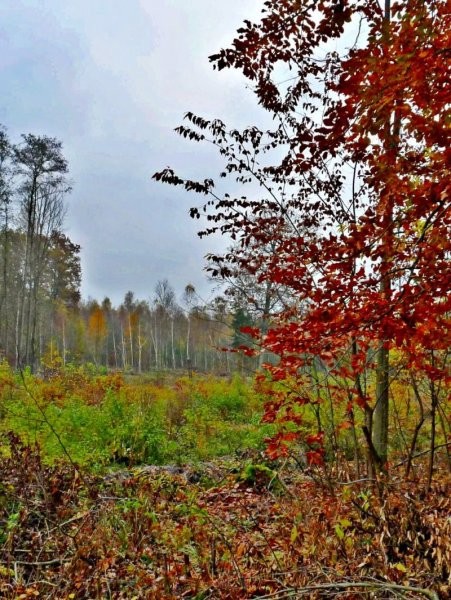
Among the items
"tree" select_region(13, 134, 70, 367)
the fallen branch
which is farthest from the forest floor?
"tree" select_region(13, 134, 70, 367)

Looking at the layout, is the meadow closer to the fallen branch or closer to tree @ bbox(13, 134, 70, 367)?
the fallen branch

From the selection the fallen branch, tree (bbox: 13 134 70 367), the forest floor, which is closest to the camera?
the fallen branch

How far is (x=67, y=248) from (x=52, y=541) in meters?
32.0

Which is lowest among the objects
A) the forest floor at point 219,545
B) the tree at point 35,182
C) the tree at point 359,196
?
the forest floor at point 219,545

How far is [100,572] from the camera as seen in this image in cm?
283

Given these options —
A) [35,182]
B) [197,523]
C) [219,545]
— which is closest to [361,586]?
[219,545]

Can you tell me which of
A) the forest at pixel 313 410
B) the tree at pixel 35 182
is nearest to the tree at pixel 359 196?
the forest at pixel 313 410

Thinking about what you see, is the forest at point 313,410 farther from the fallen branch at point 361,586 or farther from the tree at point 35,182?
the tree at point 35,182

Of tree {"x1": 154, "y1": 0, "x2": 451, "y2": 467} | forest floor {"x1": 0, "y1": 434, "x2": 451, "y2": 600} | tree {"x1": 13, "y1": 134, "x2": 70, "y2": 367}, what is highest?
tree {"x1": 13, "y1": 134, "x2": 70, "y2": 367}

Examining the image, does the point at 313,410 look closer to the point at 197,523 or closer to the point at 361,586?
the point at 197,523

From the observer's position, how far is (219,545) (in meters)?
3.49

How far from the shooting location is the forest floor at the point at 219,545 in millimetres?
2389

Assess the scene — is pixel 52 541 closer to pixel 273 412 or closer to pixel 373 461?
pixel 273 412

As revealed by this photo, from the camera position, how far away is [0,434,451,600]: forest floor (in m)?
2.39
